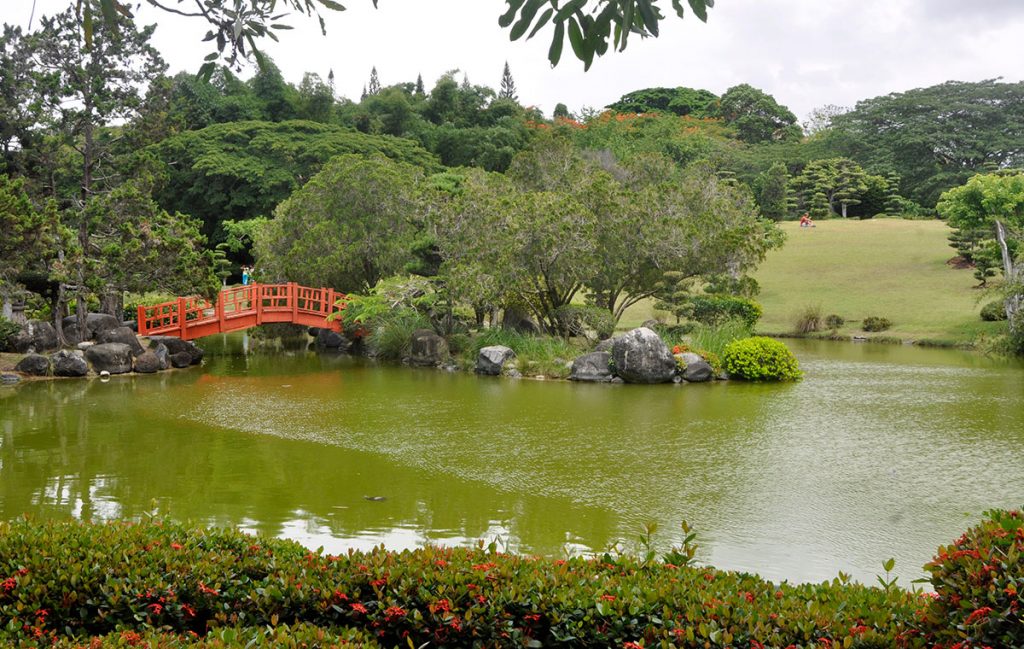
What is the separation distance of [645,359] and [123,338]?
31.3 feet

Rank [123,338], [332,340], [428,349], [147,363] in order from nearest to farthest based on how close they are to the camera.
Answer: [147,363] → [123,338] → [428,349] → [332,340]

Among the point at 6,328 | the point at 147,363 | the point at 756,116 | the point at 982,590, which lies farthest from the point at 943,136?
the point at 982,590

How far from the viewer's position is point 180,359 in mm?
16328

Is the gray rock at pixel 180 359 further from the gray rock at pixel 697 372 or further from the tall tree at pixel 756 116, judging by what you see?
the tall tree at pixel 756 116

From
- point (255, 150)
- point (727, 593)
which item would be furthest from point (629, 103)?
point (727, 593)

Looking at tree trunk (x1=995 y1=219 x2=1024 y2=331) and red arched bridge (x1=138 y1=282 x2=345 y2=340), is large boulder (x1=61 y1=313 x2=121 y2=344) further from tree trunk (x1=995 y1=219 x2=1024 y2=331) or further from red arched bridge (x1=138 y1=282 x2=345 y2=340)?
tree trunk (x1=995 y1=219 x2=1024 y2=331)

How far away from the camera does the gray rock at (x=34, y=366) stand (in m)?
14.1

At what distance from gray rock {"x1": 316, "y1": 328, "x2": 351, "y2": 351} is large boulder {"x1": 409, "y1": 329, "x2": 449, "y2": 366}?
397 cm

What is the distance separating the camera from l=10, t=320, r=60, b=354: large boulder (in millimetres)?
14984

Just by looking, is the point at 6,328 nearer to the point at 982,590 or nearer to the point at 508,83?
the point at 982,590

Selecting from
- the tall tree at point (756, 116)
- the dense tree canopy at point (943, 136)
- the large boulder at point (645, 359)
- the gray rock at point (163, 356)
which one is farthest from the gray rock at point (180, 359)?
the tall tree at point (756, 116)

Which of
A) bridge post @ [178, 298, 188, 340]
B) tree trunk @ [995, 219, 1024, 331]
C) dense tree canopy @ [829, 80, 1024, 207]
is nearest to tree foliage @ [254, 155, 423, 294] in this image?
bridge post @ [178, 298, 188, 340]

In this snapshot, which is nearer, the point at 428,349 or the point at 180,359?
the point at 180,359

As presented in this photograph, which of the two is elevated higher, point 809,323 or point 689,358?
point 809,323
